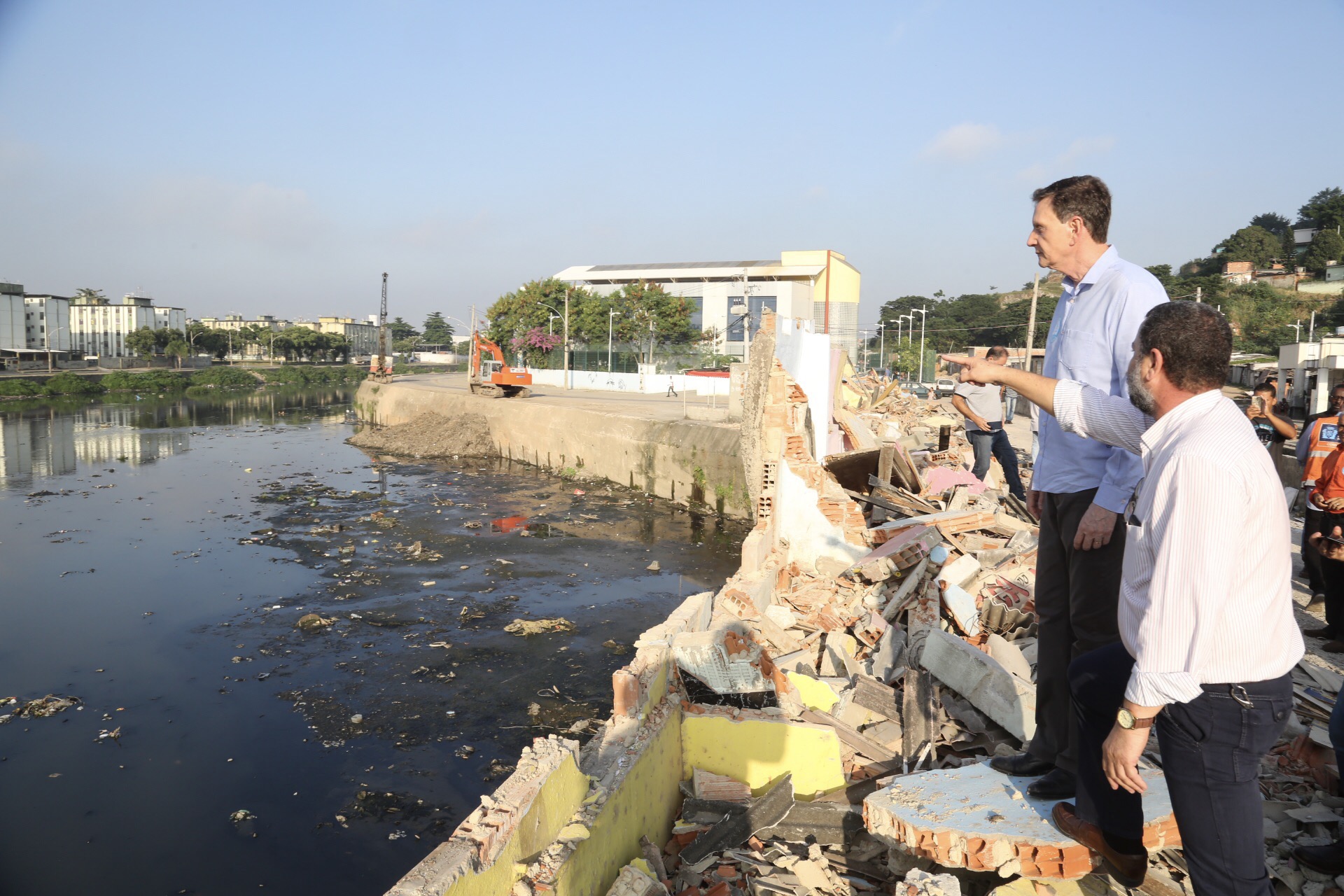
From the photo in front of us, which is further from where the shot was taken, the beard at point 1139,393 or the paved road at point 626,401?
the paved road at point 626,401

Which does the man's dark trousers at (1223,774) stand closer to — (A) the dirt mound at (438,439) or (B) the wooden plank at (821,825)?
(B) the wooden plank at (821,825)

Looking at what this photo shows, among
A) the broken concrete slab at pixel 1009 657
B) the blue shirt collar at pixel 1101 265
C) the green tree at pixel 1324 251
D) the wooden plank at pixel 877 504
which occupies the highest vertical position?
the green tree at pixel 1324 251

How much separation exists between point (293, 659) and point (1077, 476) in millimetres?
8980

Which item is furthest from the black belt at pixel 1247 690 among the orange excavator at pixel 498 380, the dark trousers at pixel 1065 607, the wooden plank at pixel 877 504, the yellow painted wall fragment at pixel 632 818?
the orange excavator at pixel 498 380

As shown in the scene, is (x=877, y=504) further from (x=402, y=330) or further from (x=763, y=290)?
(x=402, y=330)

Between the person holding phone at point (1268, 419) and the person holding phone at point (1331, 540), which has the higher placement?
the person holding phone at point (1268, 419)

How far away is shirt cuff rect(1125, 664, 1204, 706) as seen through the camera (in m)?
1.75

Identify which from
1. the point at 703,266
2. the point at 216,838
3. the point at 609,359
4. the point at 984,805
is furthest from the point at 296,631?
the point at 703,266

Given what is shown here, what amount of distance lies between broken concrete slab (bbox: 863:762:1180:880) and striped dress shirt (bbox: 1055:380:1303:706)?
0.84m

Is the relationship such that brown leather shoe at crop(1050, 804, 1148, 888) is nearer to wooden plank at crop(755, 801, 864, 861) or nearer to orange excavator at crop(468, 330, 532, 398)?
wooden plank at crop(755, 801, 864, 861)

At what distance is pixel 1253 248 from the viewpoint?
64438mm

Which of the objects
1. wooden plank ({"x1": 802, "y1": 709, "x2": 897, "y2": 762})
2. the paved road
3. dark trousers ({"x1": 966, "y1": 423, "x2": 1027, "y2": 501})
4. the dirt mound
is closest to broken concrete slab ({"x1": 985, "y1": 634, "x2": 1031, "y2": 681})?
wooden plank ({"x1": 802, "y1": 709, "x2": 897, "y2": 762})

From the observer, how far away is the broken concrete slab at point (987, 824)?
236cm

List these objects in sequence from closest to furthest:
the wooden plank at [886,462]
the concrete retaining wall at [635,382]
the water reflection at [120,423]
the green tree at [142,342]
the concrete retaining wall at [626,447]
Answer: the wooden plank at [886,462] < the concrete retaining wall at [626,447] < the water reflection at [120,423] < the concrete retaining wall at [635,382] < the green tree at [142,342]
